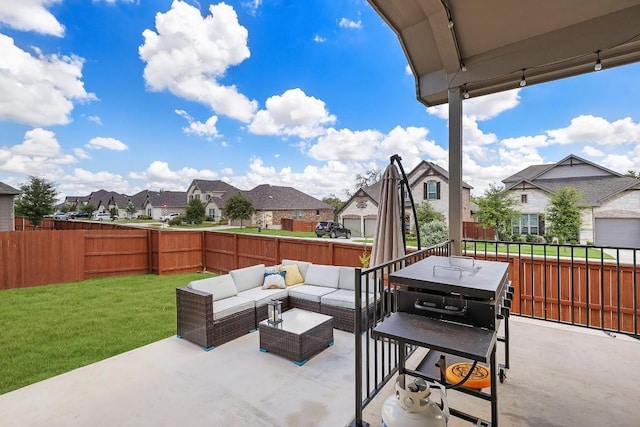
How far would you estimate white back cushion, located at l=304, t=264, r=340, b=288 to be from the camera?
17.2 feet

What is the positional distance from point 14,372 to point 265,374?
9.45ft

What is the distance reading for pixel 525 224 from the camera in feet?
39.2

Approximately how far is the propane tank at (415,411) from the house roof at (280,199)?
2726cm

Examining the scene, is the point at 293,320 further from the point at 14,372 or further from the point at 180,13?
the point at 180,13

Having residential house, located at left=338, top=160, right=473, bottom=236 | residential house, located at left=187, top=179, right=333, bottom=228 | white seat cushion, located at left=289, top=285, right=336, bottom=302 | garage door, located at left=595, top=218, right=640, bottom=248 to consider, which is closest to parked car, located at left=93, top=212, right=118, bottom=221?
residential house, located at left=187, top=179, right=333, bottom=228

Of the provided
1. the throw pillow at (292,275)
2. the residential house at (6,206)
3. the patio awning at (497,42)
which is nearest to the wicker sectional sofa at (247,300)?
the throw pillow at (292,275)

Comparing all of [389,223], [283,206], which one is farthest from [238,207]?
[389,223]

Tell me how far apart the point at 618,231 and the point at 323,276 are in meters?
9.13

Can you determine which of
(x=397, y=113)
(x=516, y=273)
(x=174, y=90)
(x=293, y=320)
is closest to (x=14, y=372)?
(x=293, y=320)

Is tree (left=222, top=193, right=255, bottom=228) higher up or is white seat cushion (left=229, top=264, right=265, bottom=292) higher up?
tree (left=222, top=193, right=255, bottom=228)

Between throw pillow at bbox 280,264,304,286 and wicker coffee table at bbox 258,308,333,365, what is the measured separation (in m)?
1.35

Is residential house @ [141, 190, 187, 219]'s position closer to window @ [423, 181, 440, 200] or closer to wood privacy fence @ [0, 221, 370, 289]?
wood privacy fence @ [0, 221, 370, 289]

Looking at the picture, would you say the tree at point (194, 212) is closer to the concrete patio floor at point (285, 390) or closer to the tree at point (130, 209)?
the tree at point (130, 209)

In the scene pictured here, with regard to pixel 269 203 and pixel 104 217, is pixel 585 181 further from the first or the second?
pixel 104 217
